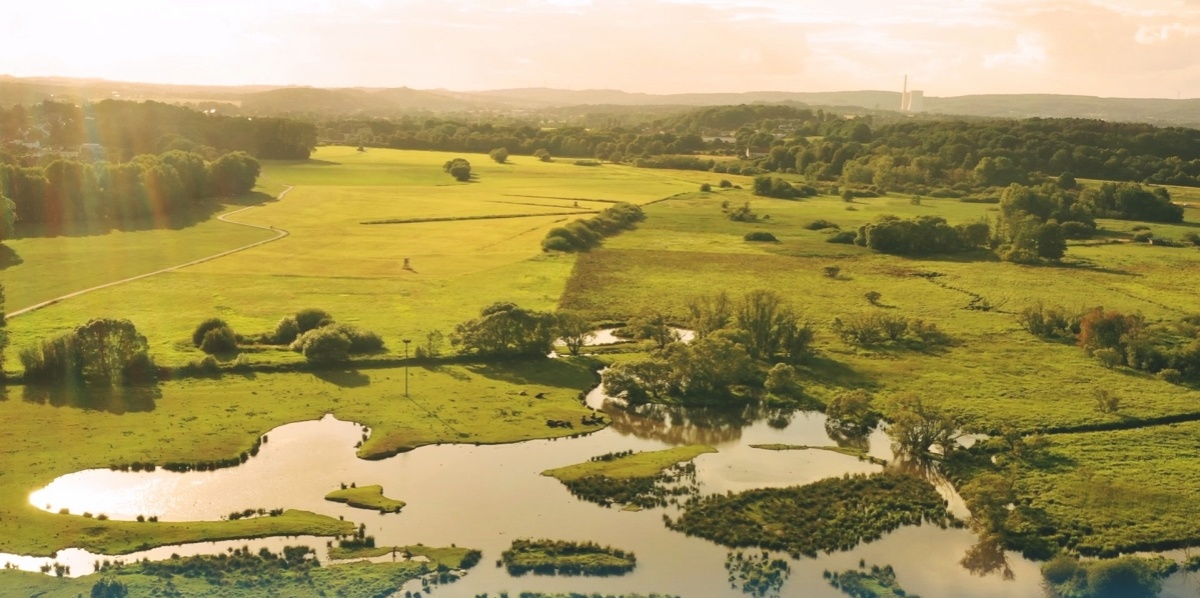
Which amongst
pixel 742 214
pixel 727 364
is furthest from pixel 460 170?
pixel 727 364

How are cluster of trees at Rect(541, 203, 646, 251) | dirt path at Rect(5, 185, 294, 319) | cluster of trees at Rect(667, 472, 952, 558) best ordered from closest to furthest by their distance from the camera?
cluster of trees at Rect(667, 472, 952, 558), dirt path at Rect(5, 185, 294, 319), cluster of trees at Rect(541, 203, 646, 251)

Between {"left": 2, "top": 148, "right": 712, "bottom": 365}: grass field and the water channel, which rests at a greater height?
{"left": 2, "top": 148, "right": 712, "bottom": 365}: grass field

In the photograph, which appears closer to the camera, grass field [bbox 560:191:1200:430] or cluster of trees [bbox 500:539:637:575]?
cluster of trees [bbox 500:539:637:575]

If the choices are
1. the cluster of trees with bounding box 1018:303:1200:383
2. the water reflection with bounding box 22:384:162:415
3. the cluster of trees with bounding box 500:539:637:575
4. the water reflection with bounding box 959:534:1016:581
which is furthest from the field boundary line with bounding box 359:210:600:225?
the water reflection with bounding box 959:534:1016:581

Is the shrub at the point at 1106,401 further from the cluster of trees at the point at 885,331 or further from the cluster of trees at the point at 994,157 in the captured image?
the cluster of trees at the point at 994,157

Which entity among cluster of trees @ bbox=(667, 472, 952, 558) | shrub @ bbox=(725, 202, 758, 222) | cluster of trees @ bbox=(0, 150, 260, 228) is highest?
cluster of trees @ bbox=(0, 150, 260, 228)

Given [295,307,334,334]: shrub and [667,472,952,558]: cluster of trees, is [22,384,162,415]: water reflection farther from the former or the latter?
[667,472,952,558]: cluster of trees

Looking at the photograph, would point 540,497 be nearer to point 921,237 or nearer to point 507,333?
point 507,333
